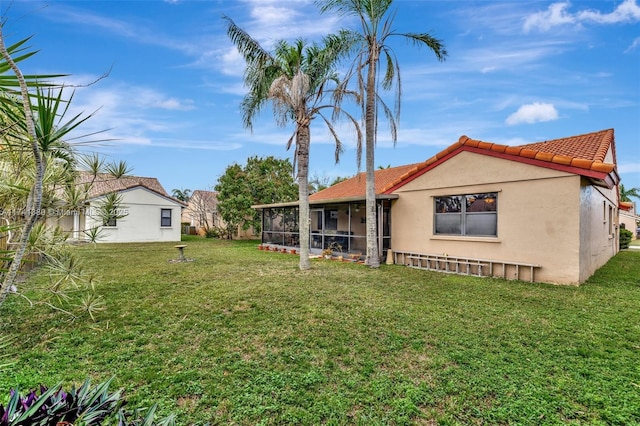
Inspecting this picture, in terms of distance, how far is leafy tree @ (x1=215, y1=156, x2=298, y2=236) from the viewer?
75.4 feet

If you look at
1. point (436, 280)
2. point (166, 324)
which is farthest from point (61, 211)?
point (436, 280)

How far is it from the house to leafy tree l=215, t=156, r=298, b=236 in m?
11.9

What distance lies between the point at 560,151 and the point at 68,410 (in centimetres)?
1258

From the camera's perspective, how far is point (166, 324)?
523 centimetres

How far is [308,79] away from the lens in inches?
396

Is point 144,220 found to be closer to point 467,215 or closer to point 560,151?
point 467,215

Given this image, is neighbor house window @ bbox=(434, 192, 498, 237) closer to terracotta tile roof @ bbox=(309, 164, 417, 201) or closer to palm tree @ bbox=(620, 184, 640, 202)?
terracotta tile roof @ bbox=(309, 164, 417, 201)

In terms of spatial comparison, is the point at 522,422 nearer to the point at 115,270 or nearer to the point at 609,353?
the point at 609,353

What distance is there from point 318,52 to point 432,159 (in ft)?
18.5

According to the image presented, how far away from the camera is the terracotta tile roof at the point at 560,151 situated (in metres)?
8.05

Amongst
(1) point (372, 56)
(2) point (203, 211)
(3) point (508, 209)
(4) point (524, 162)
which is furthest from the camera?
(2) point (203, 211)

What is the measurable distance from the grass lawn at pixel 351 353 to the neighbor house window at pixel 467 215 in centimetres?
291

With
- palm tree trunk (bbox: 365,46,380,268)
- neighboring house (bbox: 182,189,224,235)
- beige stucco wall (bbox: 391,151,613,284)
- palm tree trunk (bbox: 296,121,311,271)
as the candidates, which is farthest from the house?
neighboring house (bbox: 182,189,224,235)

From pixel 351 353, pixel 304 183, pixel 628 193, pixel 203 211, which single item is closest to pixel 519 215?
pixel 304 183
